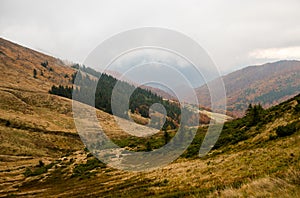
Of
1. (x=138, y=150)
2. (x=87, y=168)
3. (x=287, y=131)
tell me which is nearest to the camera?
(x=287, y=131)

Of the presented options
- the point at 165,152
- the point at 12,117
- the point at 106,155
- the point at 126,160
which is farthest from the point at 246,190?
the point at 12,117

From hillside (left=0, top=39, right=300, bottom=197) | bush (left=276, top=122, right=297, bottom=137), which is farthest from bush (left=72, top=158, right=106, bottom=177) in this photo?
bush (left=276, top=122, right=297, bottom=137)

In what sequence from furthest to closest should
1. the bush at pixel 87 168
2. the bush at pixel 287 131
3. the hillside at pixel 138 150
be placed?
the bush at pixel 87 168 → the bush at pixel 287 131 → the hillside at pixel 138 150

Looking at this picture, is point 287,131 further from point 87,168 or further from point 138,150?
point 138,150

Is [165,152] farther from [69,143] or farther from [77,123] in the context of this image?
[77,123]

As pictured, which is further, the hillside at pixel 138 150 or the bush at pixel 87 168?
the bush at pixel 87 168

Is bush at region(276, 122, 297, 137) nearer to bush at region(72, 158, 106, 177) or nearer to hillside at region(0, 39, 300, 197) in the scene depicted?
hillside at region(0, 39, 300, 197)

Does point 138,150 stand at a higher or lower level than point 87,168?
higher

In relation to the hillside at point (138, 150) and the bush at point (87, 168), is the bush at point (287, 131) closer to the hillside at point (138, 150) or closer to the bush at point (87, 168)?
the hillside at point (138, 150)

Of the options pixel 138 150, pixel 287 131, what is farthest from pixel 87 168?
pixel 287 131

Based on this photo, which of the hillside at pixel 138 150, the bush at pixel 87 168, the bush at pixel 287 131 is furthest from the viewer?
the bush at pixel 87 168

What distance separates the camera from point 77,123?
15075 cm

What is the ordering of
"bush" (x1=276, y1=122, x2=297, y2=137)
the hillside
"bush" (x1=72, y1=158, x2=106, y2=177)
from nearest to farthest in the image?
the hillside → "bush" (x1=276, y1=122, x2=297, y2=137) → "bush" (x1=72, y1=158, x2=106, y2=177)

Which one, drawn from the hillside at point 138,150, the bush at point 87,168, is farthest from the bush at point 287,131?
the bush at point 87,168
